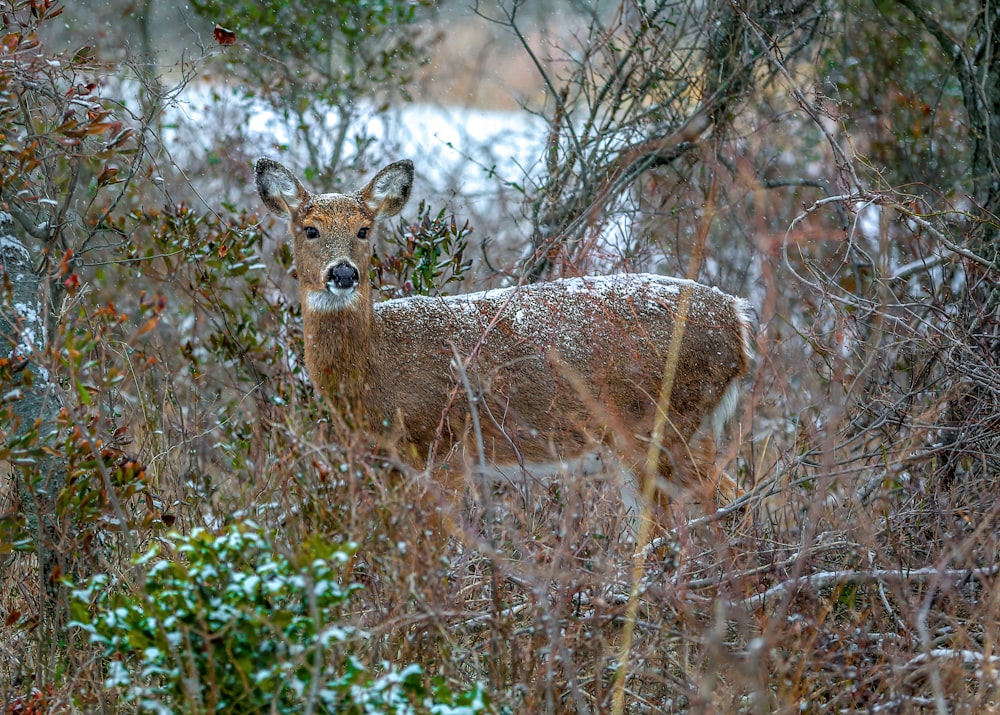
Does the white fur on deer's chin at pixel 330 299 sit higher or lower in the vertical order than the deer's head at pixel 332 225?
lower

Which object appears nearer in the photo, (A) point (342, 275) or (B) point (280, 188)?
(A) point (342, 275)

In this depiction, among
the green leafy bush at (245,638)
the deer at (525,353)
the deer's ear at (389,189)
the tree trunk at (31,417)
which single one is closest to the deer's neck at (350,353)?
the deer at (525,353)

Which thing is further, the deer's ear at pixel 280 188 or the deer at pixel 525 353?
the deer's ear at pixel 280 188

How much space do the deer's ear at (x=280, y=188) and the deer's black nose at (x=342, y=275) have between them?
589 mm

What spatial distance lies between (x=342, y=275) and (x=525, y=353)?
1.04 meters

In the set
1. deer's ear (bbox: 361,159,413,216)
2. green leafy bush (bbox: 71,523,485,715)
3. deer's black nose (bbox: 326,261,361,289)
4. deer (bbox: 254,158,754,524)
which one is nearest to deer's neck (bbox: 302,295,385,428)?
deer (bbox: 254,158,754,524)

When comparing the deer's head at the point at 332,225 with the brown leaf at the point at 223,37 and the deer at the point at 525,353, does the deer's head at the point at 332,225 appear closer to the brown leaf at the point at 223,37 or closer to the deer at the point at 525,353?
the deer at the point at 525,353

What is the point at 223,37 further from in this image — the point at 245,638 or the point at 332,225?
the point at 245,638

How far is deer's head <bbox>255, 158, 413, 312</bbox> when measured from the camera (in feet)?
19.1

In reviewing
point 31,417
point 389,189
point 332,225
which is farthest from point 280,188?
point 31,417

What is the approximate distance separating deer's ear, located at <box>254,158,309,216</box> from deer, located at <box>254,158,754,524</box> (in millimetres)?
86

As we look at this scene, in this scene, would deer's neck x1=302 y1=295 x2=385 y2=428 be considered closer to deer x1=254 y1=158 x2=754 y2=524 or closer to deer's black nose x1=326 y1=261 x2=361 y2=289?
deer x1=254 y1=158 x2=754 y2=524

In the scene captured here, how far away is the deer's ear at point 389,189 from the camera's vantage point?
6218 millimetres

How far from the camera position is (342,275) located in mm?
5707
